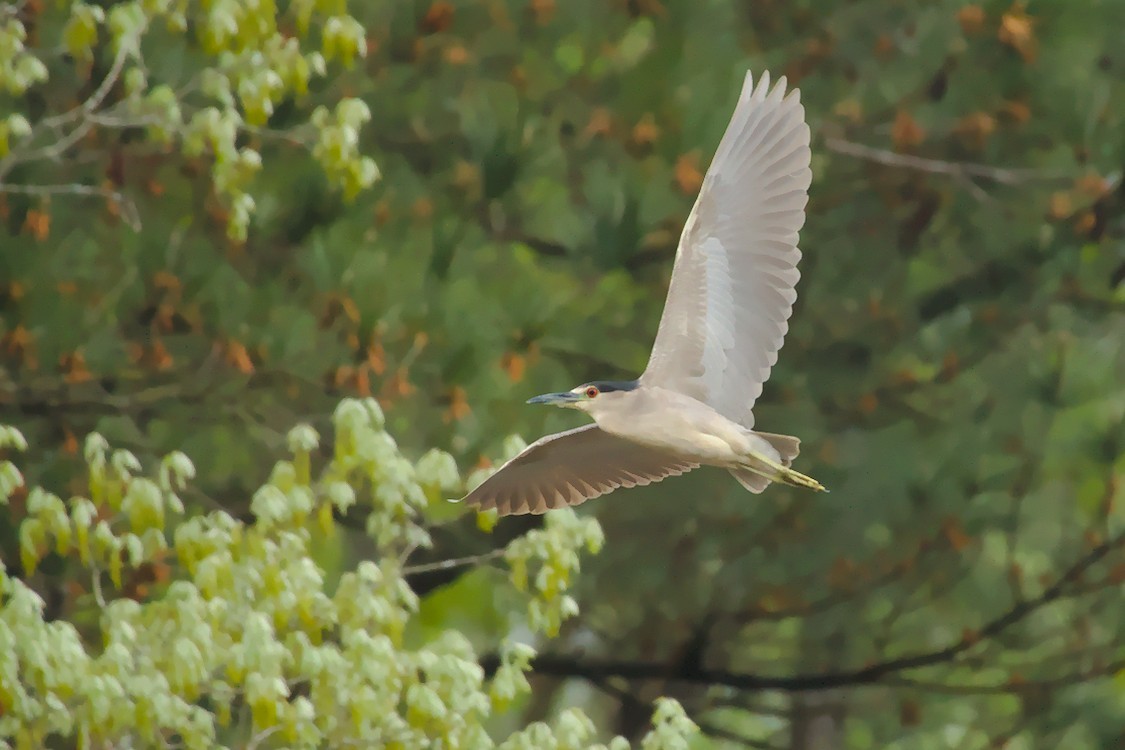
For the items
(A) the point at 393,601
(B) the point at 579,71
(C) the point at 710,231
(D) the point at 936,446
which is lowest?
(A) the point at 393,601

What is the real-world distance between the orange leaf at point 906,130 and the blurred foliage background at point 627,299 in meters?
0.01

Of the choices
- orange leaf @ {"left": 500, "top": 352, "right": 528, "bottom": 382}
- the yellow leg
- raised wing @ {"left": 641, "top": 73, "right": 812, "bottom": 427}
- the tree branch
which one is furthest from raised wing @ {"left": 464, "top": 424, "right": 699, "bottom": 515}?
the tree branch

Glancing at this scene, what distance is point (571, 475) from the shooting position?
581cm

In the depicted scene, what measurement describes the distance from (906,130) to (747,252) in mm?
2723

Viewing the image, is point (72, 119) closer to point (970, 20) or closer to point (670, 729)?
point (670, 729)

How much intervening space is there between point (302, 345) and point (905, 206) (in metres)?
2.55

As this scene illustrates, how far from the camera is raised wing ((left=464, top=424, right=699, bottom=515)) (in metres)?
5.73

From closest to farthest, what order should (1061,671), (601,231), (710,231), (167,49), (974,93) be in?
1. (710,231)
2. (167,49)
3. (601,231)
4. (974,93)
5. (1061,671)

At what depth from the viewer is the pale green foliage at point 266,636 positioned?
198 inches

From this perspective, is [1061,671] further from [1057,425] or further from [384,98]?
[384,98]

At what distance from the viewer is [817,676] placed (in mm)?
8797

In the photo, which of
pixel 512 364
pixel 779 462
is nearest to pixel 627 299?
pixel 512 364

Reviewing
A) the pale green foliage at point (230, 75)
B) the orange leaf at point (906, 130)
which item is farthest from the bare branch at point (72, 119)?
the orange leaf at point (906, 130)

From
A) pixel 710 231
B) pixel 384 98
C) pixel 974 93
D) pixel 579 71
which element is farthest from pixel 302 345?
pixel 974 93
